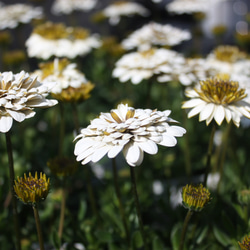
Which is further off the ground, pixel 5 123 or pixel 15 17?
pixel 15 17

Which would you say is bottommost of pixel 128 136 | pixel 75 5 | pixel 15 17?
pixel 128 136

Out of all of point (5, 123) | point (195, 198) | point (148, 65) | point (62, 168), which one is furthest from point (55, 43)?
point (195, 198)

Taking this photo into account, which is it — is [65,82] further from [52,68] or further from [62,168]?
[62,168]

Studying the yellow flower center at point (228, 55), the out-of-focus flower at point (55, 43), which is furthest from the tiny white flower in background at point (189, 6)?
the out-of-focus flower at point (55, 43)

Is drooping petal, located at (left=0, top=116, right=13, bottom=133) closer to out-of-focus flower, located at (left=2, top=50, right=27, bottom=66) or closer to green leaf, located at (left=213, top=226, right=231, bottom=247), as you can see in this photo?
green leaf, located at (left=213, top=226, right=231, bottom=247)

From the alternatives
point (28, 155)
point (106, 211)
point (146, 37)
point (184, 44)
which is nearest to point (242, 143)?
point (146, 37)

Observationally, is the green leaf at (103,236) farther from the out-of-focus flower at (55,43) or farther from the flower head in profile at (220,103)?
the out-of-focus flower at (55,43)
